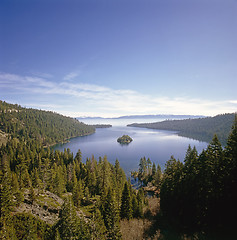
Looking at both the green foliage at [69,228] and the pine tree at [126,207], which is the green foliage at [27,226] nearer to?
the green foliage at [69,228]

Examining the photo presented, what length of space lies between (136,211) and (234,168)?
29.3 m

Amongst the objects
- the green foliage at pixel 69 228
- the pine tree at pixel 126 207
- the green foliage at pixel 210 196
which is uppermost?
the green foliage at pixel 210 196

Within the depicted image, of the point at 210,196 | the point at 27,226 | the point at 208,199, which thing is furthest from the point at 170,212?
the point at 27,226

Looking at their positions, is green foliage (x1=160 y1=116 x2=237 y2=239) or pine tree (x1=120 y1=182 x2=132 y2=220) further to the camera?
pine tree (x1=120 y1=182 x2=132 y2=220)

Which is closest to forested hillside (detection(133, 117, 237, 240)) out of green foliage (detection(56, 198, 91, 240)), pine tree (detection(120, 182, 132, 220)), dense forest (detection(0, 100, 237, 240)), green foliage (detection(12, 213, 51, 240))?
dense forest (detection(0, 100, 237, 240))

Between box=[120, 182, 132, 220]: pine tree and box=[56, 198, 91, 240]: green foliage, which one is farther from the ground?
box=[56, 198, 91, 240]: green foliage

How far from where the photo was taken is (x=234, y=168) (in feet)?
82.7

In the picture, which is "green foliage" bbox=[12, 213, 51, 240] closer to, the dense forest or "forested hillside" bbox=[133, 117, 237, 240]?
the dense forest

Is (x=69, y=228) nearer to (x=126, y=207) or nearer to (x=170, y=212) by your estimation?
(x=126, y=207)

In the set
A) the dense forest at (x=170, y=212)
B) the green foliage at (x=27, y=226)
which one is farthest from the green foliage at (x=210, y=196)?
the green foliage at (x=27, y=226)

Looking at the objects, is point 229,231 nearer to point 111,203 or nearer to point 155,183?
point 111,203

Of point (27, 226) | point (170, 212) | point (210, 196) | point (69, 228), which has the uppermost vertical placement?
point (210, 196)

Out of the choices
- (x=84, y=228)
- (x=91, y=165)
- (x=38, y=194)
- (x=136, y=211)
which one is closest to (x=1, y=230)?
(x=84, y=228)

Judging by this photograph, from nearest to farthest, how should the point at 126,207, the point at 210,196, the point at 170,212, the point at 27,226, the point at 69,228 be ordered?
1. the point at 69,228
2. the point at 210,196
3. the point at 27,226
4. the point at 170,212
5. the point at 126,207
